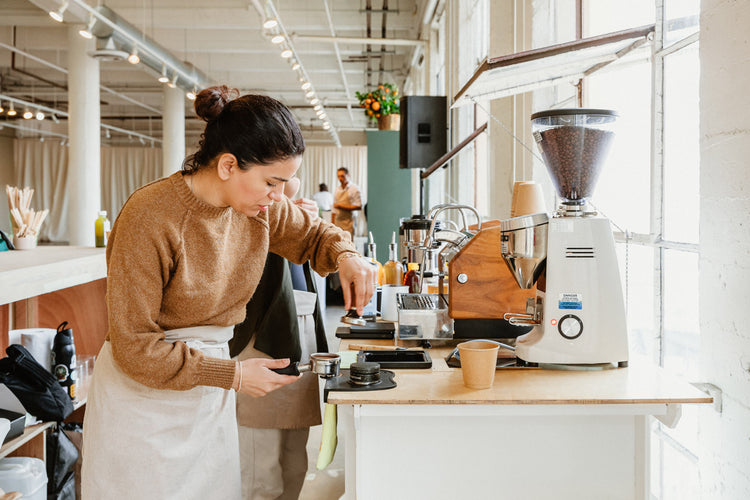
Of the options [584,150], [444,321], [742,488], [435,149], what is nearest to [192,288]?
[444,321]

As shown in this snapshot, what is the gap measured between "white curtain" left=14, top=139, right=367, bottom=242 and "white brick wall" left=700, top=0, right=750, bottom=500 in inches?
669

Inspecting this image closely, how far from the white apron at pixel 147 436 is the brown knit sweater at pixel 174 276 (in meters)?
0.09

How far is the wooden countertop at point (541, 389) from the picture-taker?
141cm

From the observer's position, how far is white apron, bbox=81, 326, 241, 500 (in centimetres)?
152

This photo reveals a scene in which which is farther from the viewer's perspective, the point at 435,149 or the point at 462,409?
the point at 435,149

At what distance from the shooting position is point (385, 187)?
8.22m

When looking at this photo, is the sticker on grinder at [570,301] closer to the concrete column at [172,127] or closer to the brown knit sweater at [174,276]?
the brown knit sweater at [174,276]

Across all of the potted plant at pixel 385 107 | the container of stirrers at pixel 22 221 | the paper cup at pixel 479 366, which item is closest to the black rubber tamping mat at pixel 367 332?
the paper cup at pixel 479 366

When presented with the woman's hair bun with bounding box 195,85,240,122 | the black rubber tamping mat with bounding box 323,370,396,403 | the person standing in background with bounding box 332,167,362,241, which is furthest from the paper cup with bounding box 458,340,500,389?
the person standing in background with bounding box 332,167,362,241

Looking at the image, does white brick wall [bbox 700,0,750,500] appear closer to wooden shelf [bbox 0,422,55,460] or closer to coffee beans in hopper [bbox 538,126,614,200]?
coffee beans in hopper [bbox 538,126,614,200]

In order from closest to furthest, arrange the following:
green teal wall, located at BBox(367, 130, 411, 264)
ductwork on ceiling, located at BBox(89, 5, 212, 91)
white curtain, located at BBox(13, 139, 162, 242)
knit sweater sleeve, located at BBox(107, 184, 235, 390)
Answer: knit sweater sleeve, located at BBox(107, 184, 235, 390) → ductwork on ceiling, located at BBox(89, 5, 212, 91) → green teal wall, located at BBox(367, 130, 411, 264) → white curtain, located at BBox(13, 139, 162, 242)

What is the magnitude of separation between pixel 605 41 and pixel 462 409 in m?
1.32

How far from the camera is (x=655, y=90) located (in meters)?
2.08

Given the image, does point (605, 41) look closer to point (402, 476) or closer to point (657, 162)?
point (657, 162)
